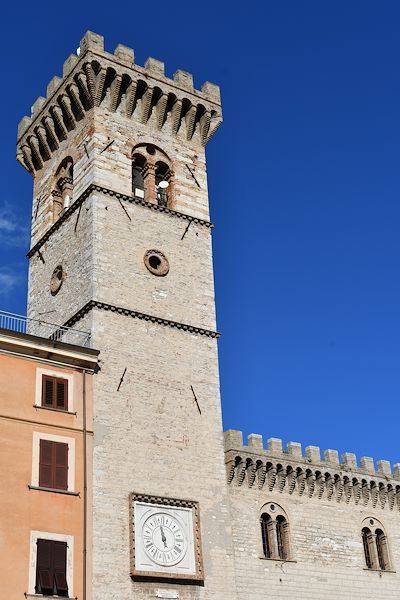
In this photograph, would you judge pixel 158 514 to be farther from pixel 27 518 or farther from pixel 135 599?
pixel 27 518

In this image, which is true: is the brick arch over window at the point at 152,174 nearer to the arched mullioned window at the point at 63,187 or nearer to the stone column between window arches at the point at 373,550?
the arched mullioned window at the point at 63,187

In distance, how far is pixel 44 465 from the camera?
24531mm

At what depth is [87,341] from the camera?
1100 inches

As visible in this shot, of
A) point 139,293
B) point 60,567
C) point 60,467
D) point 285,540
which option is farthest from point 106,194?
point 285,540

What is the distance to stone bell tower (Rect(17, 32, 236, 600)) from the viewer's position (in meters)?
25.7

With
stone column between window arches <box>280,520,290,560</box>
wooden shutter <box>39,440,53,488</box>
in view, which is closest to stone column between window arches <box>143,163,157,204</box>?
wooden shutter <box>39,440,53,488</box>

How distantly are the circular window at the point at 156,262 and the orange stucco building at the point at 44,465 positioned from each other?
4723 mm

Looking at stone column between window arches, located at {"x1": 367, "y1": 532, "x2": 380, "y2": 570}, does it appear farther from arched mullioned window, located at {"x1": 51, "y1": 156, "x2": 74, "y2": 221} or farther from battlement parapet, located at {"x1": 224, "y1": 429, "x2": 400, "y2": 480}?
arched mullioned window, located at {"x1": 51, "y1": 156, "x2": 74, "y2": 221}

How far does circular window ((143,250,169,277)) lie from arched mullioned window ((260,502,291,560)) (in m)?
9.58

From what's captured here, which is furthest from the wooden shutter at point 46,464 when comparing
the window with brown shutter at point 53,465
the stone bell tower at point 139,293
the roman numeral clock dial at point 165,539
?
the roman numeral clock dial at point 165,539

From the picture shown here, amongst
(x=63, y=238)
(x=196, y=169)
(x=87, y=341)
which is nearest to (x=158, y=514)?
(x=87, y=341)

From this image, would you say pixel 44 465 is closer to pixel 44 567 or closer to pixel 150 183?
pixel 44 567

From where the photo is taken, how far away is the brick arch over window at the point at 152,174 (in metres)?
32.4

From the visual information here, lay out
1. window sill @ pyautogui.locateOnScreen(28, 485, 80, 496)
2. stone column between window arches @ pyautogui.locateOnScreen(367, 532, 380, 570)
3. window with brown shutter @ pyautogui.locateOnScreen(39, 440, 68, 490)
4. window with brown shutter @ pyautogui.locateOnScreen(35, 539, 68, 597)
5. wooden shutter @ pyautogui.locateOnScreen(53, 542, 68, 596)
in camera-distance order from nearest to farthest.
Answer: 1. window with brown shutter @ pyautogui.locateOnScreen(35, 539, 68, 597)
2. wooden shutter @ pyautogui.locateOnScreen(53, 542, 68, 596)
3. window sill @ pyautogui.locateOnScreen(28, 485, 80, 496)
4. window with brown shutter @ pyautogui.locateOnScreen(39, 440, 68, 490)
5. stone column between window arches @ pyautogui.locateOnScreen(367, 532, 380, 570)
